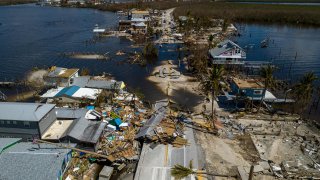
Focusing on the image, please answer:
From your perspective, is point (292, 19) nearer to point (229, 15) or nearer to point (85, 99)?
point (229, 15)

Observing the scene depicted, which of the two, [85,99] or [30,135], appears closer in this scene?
[30,135]

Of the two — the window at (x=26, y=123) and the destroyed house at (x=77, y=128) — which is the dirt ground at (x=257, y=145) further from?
the window at (x=26, y=123)

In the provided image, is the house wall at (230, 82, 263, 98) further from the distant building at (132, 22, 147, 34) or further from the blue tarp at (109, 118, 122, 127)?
the distant building at (132, 22, 147, 34)

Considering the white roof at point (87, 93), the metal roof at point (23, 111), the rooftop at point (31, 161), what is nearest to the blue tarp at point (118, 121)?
the metal roof at point (23, 111)

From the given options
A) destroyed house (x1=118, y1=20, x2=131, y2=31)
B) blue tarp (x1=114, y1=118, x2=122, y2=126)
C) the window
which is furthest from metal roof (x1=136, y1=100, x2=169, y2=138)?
destroyed house (x1=118, y1=20, x2=131, y2=31)

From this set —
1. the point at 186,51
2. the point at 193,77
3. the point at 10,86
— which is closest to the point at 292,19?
the point at 186,51

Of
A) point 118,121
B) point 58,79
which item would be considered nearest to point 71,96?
point 58,79
